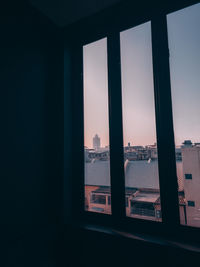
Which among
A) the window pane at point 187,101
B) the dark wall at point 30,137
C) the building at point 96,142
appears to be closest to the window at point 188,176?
the window pane at point 187,101

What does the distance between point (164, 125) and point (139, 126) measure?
0.24 metres

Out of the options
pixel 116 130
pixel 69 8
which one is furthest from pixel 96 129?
pixel 69 8

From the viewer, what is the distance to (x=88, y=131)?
2143 mm

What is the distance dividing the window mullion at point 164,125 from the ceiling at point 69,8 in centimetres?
63

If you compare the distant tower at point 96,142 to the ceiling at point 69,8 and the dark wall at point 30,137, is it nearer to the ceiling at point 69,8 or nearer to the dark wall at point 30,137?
the dark wall at point 30,137

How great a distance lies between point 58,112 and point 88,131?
418 mm

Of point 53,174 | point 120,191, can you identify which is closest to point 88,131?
point 53,174

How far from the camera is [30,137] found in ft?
6.01

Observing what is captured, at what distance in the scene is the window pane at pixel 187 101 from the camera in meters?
1.53

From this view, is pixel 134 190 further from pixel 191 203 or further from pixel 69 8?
pixel 69 8

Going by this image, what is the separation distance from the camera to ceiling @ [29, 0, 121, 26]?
190cm

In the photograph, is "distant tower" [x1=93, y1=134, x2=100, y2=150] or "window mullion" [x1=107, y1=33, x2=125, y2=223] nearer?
"window mullion" [x1=107, y1=33, x2=125, y2=223]

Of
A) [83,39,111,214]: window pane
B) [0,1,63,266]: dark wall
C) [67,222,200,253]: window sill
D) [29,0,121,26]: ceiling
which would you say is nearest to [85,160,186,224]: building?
[83,39,111,214]: window pane

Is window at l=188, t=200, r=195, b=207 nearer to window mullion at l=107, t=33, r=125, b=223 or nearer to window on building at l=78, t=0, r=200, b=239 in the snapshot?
window on building at l=78, t=0, r=200, b=239
